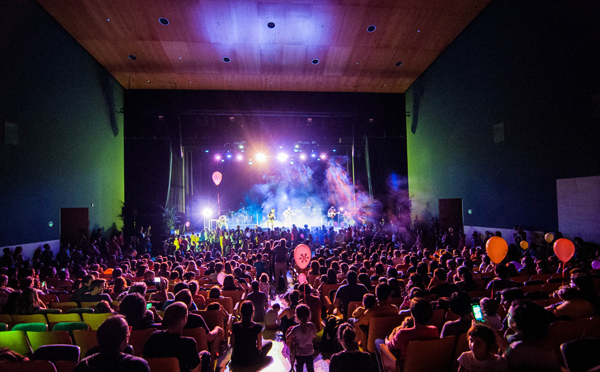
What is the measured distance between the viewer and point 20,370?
2375mm

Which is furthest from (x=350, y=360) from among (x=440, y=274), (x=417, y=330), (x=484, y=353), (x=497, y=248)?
(x=497, y=248)

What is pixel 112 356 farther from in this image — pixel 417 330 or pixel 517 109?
pixel 517 109

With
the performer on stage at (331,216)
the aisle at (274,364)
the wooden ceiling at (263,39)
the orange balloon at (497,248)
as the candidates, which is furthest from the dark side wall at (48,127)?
the performer on stage at (331,216)

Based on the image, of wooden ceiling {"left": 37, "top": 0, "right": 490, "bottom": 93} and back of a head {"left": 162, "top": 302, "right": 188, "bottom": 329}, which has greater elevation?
wooden ceiling {"left": 37, "top": 0, "right": 490, "bottom": 93}

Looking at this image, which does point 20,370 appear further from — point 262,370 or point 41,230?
point 41,230

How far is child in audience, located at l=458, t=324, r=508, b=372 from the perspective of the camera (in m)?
2.26

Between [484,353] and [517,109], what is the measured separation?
1067 cm

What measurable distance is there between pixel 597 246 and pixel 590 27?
527 centimetres

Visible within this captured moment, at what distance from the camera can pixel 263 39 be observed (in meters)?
13.1

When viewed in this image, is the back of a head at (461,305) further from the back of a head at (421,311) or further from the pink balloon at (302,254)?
the pink balloon at (302,254)

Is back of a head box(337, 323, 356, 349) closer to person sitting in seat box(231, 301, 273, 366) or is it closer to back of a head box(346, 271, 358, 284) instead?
person sitting in seat box(231, 301, 273, 366)

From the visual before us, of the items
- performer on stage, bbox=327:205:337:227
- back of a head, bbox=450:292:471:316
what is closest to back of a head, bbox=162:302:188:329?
back of a head, bbox=450:292:471:316

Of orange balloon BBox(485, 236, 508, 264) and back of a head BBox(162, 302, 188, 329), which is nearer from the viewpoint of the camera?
back of a head BBox(162, 302, 188, 329)

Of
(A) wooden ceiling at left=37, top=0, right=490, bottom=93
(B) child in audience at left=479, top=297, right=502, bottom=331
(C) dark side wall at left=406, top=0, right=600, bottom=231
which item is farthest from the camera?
(A) wooden ceiling at left=37, top=0, right=490, bottom=93
